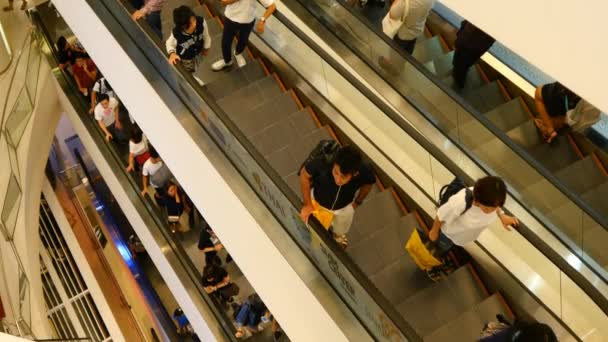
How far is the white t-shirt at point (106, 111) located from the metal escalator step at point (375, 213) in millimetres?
4257

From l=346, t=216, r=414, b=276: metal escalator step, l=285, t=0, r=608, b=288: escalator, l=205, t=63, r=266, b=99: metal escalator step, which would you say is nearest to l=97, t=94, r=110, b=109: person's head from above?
l=205, t=63, r=266, b=99: metal escalator step

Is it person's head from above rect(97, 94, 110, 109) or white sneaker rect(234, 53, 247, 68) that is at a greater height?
person's head from above rect(97, 94, 110, 109)

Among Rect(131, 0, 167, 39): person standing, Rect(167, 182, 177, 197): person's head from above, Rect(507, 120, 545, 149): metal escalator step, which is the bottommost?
Rect(507, 120, 545, 149): metal escalator step

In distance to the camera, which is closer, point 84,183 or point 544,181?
point 544,181

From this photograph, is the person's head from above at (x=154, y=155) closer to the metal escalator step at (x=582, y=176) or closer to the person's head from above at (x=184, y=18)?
the person's head from above at (x=184, y=18)

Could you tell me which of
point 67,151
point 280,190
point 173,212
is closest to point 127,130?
point 173,212

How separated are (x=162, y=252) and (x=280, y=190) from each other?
14.1 ft

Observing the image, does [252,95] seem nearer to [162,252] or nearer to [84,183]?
[162,252]

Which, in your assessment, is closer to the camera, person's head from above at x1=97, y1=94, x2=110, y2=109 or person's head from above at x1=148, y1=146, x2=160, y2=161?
person's head from above at x1=148, y1=146, x2=160, y2=161

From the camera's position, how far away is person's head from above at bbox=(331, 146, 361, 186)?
13.1 ft

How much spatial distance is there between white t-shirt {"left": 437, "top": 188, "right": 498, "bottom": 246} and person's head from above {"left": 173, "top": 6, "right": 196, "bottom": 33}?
298cm

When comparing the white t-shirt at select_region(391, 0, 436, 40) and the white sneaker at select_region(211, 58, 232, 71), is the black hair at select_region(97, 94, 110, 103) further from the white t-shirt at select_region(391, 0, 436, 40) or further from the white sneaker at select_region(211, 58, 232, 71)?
the white t-shirt at select_region(391, 0, 436, 40)

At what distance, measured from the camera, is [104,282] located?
12.7 metres

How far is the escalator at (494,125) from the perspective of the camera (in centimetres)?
498
